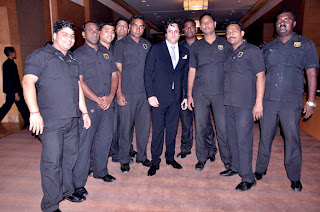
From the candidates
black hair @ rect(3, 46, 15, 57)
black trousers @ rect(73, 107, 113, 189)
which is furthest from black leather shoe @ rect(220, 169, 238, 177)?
black hair @ rect(3, 46, 15, 57)

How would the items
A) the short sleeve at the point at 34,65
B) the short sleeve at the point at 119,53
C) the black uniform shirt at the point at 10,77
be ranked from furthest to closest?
the black uniform shirt at the point at 10,77 → the short sleeve at the point at 119,53 → the short sleeve at the point at 34,65

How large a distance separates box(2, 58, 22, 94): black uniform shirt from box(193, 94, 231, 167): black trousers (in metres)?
4.17

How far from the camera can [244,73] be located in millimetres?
2646

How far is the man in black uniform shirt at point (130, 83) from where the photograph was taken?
3.16 m

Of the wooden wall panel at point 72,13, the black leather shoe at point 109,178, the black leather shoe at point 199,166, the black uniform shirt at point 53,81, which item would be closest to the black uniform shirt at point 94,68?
the black uniform shirt at point 53,81

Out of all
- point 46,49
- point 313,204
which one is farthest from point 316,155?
point 46,49

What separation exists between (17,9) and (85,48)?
4237 millimetres

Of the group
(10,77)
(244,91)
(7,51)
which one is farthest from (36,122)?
(7,51)

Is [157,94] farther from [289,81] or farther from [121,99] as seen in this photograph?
[289,81]

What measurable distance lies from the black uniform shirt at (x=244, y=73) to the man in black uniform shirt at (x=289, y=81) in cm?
21

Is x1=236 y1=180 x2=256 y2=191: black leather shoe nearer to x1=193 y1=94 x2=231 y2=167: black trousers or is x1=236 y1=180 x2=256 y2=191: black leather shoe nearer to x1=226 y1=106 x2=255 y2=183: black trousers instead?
x1=226 y1=106 x2=255 y2=183: black trousers

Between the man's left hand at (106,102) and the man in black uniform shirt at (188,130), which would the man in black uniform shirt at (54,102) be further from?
the man in black uniform shirt at (188,130)

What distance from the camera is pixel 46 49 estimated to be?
2.11 meters

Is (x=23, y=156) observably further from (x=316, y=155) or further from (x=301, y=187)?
(x=316, y=155)
